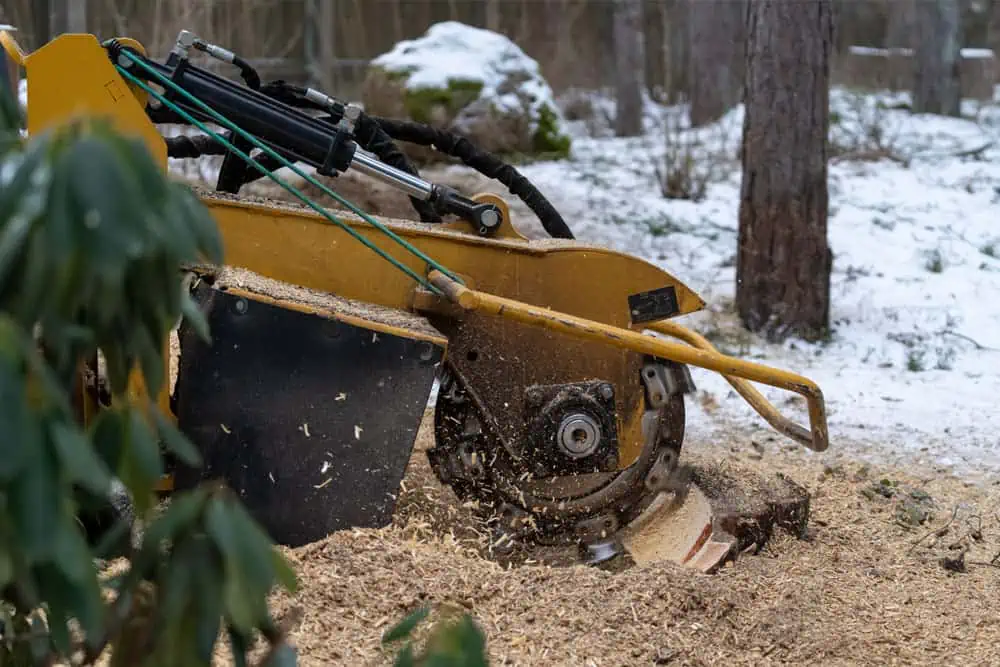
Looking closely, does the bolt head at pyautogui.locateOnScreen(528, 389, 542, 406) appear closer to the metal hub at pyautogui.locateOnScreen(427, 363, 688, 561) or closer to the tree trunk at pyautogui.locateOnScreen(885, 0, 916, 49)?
the metal hub at pyautogui.locateOnScreen(427, 363, 688, 561)

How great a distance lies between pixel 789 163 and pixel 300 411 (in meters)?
4.07

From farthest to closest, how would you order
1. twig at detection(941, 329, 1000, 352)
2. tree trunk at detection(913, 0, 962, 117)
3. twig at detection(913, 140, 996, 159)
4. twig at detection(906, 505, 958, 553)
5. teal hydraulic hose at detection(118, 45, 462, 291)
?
tree trunk at detection(913, 0, 962, 117)
twig at detection(913, 140, 996, 159)
twig at detection(941, 329, 1000, 352)
twig at detection(906, 505, 958, 553)
teal hydraulic hose at detection(118, 45, 462, 291)

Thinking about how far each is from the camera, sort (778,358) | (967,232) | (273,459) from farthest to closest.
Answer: (967,232) → (778,358) → (273,459)

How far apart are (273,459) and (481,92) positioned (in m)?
6.97

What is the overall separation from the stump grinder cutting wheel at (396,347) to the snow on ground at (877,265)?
1.71 meters

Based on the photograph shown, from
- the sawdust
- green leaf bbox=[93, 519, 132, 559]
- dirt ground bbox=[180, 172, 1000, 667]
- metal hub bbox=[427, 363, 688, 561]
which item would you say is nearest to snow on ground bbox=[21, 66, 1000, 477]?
dirt ground bbox=[180, 172, 1000, 667]

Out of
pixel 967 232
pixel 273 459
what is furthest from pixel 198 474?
pixel 967 232

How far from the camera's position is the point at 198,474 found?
3.26 m

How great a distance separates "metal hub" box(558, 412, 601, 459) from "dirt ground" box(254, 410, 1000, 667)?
0.36m

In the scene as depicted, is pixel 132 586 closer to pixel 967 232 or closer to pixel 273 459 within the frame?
pixel 273 459

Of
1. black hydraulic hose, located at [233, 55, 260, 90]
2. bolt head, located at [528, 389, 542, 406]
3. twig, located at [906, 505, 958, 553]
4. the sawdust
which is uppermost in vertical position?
black hydraulic hose, located at [233, 55, 260, 90]

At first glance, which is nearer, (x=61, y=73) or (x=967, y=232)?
(x=61, y=73)

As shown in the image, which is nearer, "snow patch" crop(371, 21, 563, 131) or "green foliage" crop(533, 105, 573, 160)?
"snow patch" crop(371, 21, 563, 131)

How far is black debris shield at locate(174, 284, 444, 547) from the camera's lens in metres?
3.23
